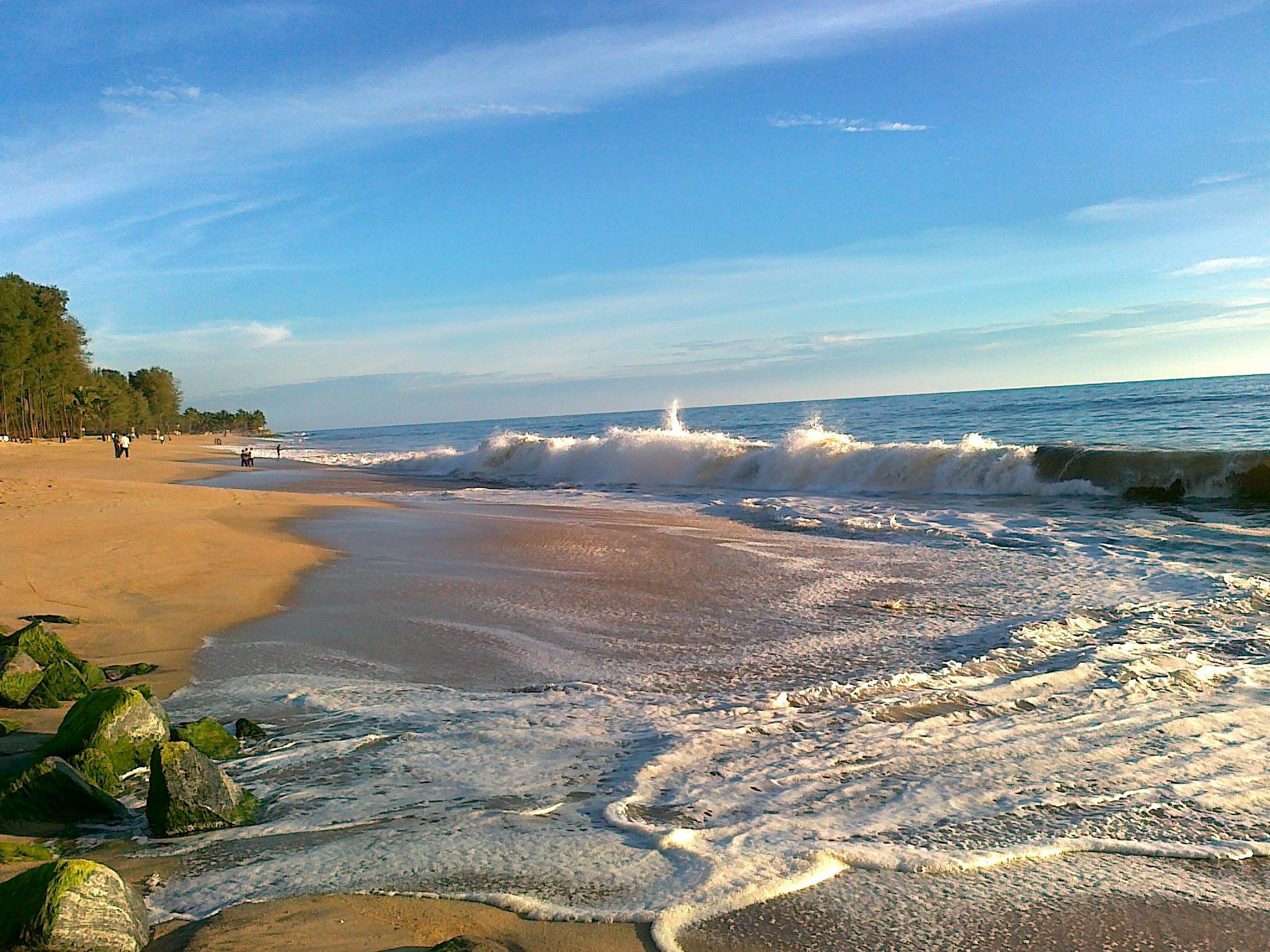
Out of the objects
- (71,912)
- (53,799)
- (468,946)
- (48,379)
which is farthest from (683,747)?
(48,379)

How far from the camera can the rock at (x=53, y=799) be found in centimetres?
363

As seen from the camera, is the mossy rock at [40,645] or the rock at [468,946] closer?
the rock at [468,946]

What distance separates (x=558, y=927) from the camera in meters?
2.81

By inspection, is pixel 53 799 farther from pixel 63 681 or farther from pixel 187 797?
pixel 63 681

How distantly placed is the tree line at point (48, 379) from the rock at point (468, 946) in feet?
222

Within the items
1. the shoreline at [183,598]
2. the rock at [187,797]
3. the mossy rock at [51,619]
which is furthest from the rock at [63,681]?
the rock at [187,797]

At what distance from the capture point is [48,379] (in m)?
63.8

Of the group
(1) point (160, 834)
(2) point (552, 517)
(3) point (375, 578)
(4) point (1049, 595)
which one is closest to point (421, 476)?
(2) point (552, 517)

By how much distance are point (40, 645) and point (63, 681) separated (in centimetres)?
54

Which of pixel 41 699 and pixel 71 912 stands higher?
pixel 71 912

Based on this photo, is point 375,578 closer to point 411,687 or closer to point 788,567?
point 411,687

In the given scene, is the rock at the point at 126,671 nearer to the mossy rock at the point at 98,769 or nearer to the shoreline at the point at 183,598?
the shoreline at the point at 183,598

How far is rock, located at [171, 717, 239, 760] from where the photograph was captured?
4.49 metres

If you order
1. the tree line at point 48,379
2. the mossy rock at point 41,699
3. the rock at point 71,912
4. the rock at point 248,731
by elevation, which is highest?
the tree line at point 48,379
